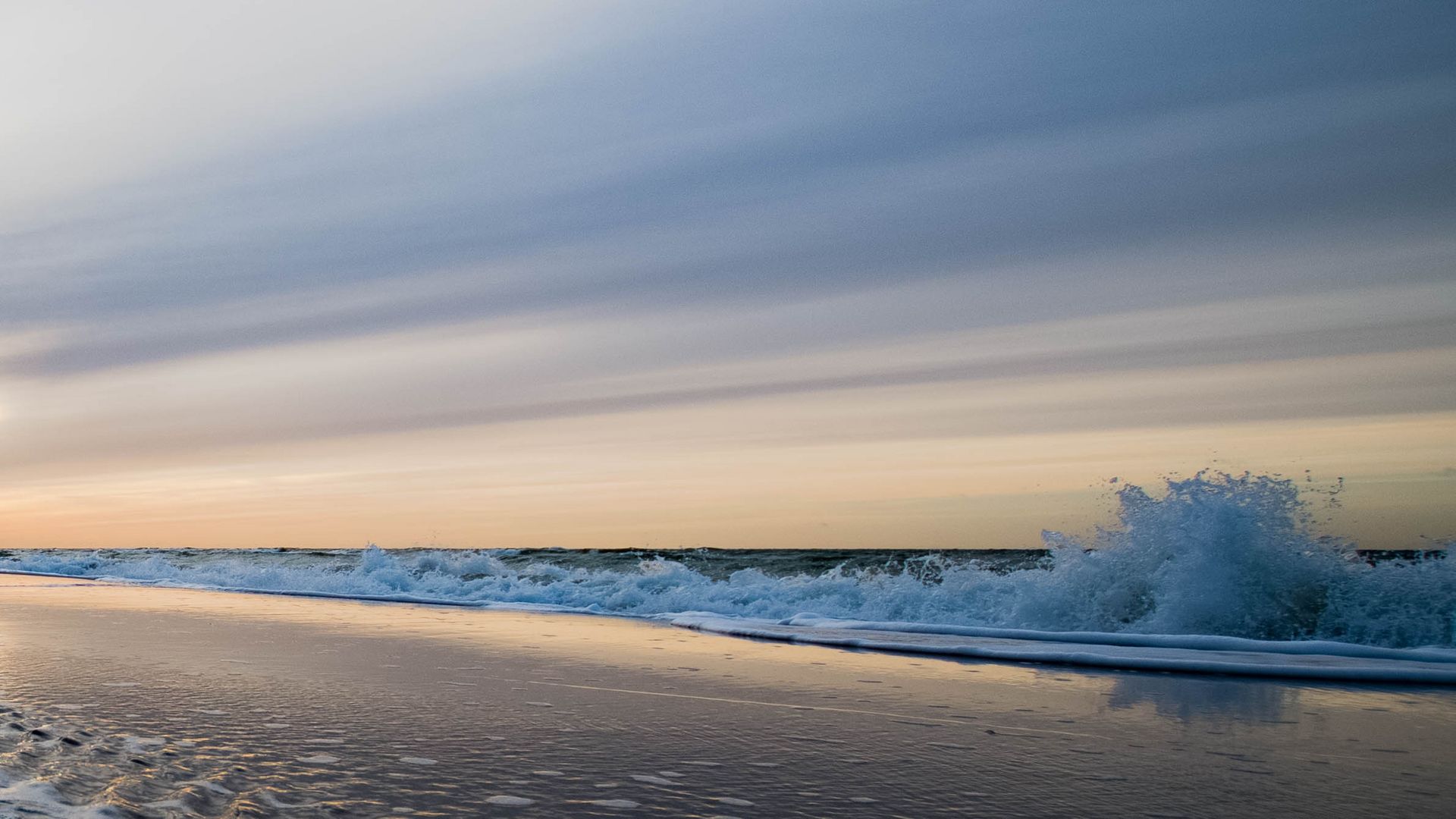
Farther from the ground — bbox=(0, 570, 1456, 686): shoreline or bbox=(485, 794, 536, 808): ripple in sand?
bbox=(485, 794, 536, 808): ripple in sand

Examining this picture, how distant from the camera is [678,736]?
4625 mm

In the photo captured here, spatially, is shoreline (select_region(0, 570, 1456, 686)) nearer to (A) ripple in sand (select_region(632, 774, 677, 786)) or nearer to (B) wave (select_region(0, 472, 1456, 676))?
(B) wave (select_region(0, 472, 1456, 676))

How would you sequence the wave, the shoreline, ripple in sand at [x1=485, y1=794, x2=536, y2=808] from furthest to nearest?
the wave → the shoreline → ripple in sand at [x1=485, y1=794, x2=536, y2=808]

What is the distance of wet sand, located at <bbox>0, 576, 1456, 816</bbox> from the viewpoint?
3.39 m

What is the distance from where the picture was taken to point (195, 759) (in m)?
3.71

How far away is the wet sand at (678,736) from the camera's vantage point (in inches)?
134

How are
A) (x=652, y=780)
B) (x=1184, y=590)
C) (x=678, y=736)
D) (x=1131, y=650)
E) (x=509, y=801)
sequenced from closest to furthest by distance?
(x=509, y=801) < (x=652, y=780) < (x=678, y=736) < (x=1131, y=650) < (x=1184, y=590)

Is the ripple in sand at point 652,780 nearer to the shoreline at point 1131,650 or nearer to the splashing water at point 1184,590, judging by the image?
the shoreline at point 1131,650

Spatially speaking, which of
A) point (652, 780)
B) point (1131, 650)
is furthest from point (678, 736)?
point (1131, 650)

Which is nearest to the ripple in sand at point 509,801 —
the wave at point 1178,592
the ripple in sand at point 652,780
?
the ripple in sand at point 652,780

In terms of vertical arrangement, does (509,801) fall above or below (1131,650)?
above

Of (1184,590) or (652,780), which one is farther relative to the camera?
(1184,590)

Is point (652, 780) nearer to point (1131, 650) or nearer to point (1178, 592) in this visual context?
point (1131, 650)

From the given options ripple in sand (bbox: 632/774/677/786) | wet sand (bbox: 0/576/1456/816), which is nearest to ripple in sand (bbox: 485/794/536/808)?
wet sand (bbox: 0/576/1456/816)
